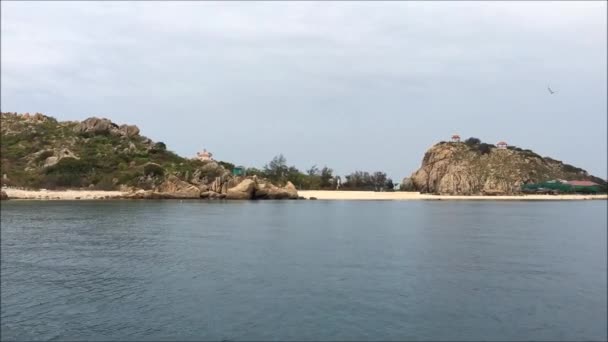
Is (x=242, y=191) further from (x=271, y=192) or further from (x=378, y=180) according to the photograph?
(x=378, y=180)

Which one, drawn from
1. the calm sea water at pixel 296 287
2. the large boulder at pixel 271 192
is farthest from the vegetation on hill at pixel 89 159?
the calm sea water at pixel 296 287

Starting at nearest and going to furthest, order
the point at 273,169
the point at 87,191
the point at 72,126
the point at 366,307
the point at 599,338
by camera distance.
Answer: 1. the point at 599,338
2. the point at 366,307
3. the point at 87,191
4. the point at 72,126
5. the point at 273,169

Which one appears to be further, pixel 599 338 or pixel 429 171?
pixel 429 171

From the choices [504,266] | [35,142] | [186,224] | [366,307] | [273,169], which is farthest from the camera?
[273,169]

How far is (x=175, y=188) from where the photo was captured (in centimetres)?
10575

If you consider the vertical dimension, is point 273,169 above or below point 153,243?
above

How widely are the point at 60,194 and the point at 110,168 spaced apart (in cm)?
1623

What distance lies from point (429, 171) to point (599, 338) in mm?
161135

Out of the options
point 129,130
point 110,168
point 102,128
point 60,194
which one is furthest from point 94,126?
point 60,194

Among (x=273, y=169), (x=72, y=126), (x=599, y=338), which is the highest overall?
(x=72, y=126)

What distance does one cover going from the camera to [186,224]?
52250 millimetres

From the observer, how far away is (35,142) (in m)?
128

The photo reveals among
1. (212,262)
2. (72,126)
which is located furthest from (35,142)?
(212,262)

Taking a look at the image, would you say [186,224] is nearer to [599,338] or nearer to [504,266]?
[504,266]
